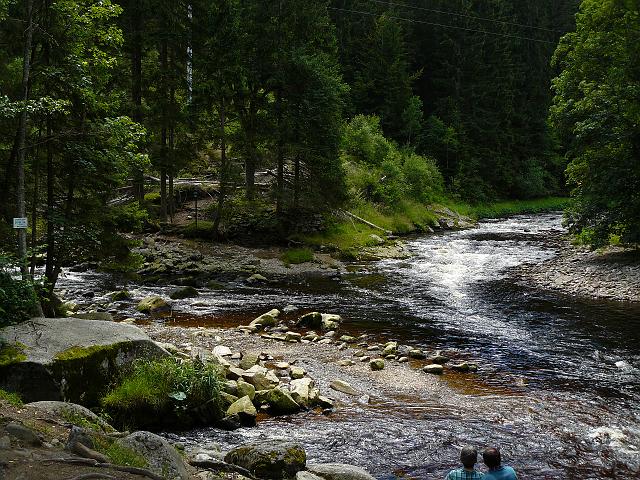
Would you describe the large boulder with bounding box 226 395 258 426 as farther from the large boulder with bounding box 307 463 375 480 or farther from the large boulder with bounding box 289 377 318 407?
the large boulder with bounding box 307 463 375 480

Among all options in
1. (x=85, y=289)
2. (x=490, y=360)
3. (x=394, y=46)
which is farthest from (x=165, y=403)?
(x=394, y=46)

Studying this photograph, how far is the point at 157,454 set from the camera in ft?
22.0

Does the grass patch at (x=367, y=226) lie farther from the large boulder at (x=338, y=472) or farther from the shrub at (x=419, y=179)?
the large boulder at (x=338, y=472)

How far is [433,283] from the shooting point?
24.7 metres

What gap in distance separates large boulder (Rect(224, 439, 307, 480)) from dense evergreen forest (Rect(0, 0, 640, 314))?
302 inches

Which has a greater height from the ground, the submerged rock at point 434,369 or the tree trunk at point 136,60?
the tree trunk at point 136,60

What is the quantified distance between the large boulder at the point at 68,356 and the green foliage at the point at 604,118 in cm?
2185

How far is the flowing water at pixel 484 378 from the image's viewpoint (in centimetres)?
958

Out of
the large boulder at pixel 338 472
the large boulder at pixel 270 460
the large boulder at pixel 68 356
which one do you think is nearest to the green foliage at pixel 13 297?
the large boulder at pixel 68 356

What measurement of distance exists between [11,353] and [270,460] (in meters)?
4.80

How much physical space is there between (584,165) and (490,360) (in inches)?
637

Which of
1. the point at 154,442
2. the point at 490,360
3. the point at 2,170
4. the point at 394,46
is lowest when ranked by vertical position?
the point at 490,360

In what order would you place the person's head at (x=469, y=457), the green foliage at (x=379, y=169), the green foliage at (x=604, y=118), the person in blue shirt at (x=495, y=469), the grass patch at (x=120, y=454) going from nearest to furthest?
the grass patch at (x=120, y=454) < the person's head at (x=469, y=457) < the person in blue shirt at (x=495, y=469) < the green foliage at (x=604, y=118) < the green foliage at (x=379, y=169)

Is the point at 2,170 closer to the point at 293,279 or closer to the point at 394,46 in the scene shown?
the point at 293,279
